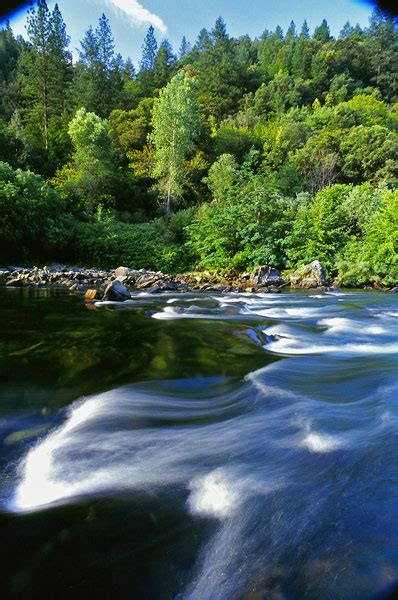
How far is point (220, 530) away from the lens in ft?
6.65

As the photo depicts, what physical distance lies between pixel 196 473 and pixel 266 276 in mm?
16427

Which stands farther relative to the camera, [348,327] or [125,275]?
[125,275]

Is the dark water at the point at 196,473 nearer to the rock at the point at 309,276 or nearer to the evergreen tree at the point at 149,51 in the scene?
the rock at the point at 309,276

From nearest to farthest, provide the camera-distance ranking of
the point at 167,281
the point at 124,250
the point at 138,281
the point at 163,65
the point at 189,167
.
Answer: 1. the point at 138,281
2. the point at 167,281
3. the point at 124,250
4. the point at 189,167
5. the point at 163,65

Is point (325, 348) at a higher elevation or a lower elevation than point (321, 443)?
higher

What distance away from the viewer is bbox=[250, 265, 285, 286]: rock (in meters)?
17.9

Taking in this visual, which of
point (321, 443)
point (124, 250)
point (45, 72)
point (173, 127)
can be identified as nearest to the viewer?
point (321, 443)

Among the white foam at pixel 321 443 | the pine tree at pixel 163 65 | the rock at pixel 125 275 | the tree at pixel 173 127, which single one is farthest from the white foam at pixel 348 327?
the pine tree at pixel 163 65

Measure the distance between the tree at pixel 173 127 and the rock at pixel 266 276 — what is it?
12.4 metres

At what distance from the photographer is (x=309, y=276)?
58.6ft

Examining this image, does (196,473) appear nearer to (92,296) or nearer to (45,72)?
(92,296)

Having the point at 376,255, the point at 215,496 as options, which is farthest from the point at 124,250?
the point at 215,496

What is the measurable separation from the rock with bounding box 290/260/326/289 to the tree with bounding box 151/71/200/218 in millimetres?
13977

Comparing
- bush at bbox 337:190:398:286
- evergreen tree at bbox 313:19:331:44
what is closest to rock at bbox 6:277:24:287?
bush at bbox 337:190:398:286
